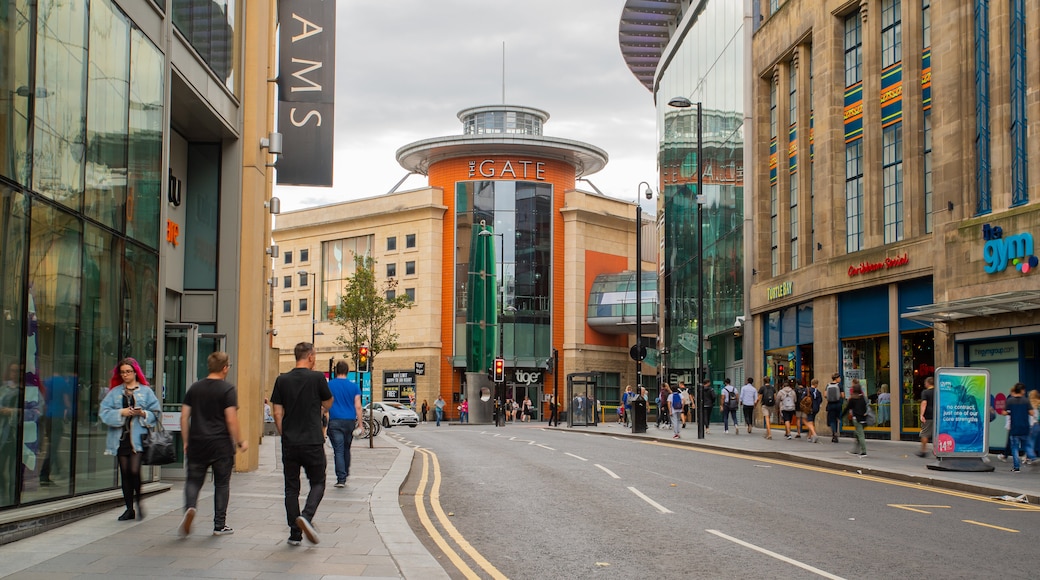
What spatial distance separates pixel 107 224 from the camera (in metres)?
12.7

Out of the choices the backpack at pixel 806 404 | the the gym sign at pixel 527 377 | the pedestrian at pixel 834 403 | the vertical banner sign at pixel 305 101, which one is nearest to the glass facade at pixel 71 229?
the vertical banner sign at pixel 305 101

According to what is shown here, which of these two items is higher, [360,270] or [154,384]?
[360,270]

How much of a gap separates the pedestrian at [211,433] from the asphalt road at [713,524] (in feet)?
7.01

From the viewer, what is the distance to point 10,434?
999cm

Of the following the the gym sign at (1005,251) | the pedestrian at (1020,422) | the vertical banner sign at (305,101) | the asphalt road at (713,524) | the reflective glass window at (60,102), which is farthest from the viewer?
the the gym sign at (1005,251)

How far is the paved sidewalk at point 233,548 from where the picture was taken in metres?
8.30

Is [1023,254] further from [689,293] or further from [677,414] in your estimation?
[689,293]

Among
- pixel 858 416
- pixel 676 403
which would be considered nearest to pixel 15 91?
pixel 858 416

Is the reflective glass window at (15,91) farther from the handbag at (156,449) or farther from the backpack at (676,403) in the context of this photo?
the backpack at (676,403)

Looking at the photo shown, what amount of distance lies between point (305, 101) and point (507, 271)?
58254 millimetres

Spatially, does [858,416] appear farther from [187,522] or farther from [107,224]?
[187,522]

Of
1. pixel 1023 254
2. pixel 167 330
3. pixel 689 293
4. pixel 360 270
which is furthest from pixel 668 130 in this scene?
pixel 167 330

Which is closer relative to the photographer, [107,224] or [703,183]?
[107,224]

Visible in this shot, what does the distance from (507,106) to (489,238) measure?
15.3 metres
